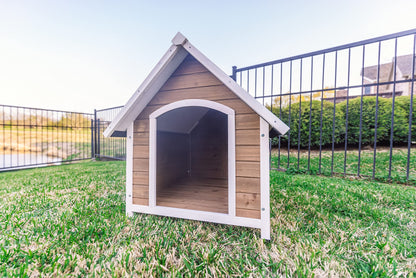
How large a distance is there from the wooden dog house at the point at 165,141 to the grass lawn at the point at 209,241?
149 mm

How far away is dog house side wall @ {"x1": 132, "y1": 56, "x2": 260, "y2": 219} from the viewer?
1.26 m

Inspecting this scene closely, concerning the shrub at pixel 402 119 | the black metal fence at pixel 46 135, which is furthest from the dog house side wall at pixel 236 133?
the shrub at pixel 402 119

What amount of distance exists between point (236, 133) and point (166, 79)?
83 cm

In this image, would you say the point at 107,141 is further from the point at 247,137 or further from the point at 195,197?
the point at 247,137

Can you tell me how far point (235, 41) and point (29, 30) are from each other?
7231 mm

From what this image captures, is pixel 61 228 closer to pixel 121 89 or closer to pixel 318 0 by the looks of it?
pixel 318 0

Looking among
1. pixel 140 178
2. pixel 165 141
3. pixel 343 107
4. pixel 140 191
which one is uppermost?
pixel 343 107

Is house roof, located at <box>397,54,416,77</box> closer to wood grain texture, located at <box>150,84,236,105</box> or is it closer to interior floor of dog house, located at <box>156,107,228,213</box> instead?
interior floor of dog house, located at <box>156,107,228,213</box>

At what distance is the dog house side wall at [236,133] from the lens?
4.14ft

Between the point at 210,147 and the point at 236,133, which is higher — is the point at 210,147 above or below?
below

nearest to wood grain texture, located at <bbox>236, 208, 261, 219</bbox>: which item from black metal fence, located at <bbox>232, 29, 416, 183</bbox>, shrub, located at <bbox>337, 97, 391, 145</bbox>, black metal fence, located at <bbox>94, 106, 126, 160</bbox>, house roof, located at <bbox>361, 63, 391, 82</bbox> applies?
black metal fence, located at <bbox>232, 29, 416, 183</bbox>

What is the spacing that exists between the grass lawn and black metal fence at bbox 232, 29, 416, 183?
1.22 m

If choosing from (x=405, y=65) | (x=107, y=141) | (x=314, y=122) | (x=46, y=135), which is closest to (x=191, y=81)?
(x=314, y=122)

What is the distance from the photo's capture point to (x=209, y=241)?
1.21 meters
